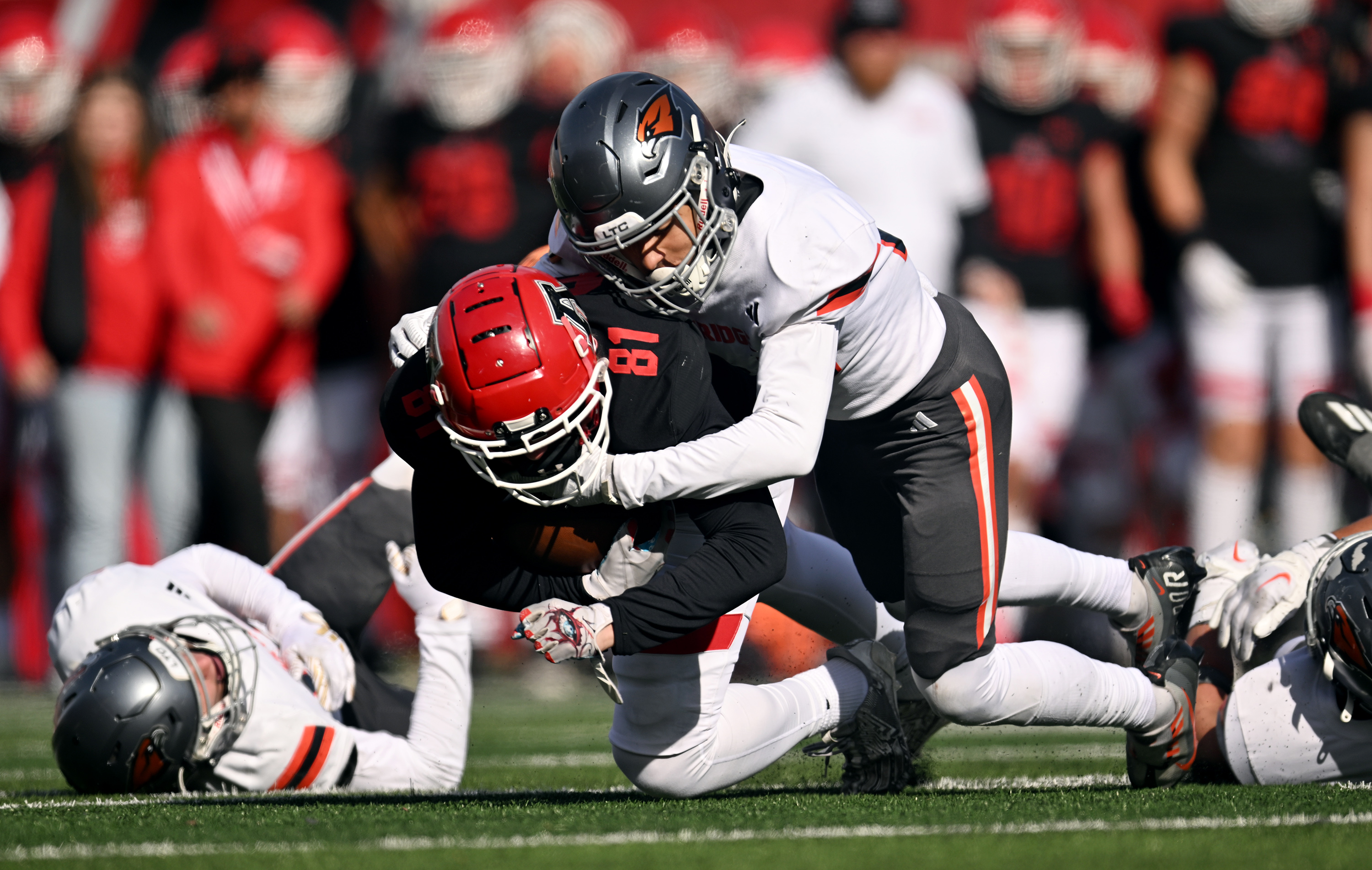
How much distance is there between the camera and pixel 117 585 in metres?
4.01

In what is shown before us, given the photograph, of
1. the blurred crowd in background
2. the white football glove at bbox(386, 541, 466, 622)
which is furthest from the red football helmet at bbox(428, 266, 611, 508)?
the blurred crowd in background

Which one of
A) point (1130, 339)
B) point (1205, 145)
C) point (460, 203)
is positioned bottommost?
point (1130, 339)

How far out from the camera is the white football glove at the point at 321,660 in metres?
3.90

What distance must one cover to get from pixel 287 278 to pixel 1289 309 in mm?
4114

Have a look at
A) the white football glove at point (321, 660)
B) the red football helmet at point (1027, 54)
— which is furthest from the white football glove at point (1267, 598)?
the red football helmet at point (1027, 54)

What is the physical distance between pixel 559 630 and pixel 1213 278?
4.36m

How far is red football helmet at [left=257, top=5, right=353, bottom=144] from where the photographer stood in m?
7.80

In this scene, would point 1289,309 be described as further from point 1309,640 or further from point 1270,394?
point 1309,640

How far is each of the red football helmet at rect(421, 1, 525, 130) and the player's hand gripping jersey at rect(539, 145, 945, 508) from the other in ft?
11.2

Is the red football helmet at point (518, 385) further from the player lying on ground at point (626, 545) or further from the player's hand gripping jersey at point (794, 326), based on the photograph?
the player's hand gripping jersey at point (794, 326)

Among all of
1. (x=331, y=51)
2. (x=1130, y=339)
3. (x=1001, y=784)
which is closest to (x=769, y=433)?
(x=1001, y=784)

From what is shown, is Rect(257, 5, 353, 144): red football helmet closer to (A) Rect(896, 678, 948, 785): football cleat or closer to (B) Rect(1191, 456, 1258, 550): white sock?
(B) Rect(1191, 456, 1258, 550): white sock

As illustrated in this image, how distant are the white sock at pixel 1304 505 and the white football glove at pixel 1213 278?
0.70 meters

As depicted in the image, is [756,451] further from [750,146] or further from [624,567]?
[750,146]
